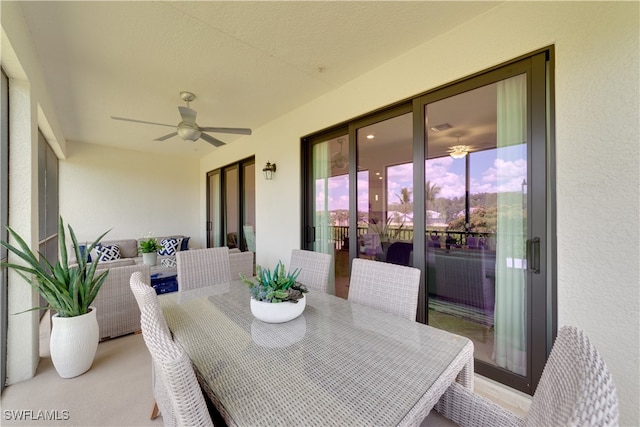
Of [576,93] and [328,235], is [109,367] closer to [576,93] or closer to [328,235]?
[328,235]

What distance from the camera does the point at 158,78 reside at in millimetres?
2814

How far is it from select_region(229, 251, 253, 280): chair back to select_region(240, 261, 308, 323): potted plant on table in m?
2.29

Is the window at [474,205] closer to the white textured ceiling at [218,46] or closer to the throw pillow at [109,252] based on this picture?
the white textured ceiling at [218,46]

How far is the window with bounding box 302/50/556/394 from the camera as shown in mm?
1772

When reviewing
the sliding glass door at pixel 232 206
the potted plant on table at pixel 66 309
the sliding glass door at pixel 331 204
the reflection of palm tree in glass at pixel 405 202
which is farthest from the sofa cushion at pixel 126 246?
the reflection of palm tree in glass at pixel 405 202

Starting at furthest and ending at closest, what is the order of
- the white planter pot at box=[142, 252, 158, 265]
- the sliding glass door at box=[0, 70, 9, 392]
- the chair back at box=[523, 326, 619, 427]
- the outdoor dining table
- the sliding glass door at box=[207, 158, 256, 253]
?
the sliding glass door at box=[207, 158, 256, 253] < the white planter pot at box=[142, 252, 158, 265] < the sliding glass door at box=[0, 70, 9, 392] < the outdoor dining table < the chair back at box=[523, 326, 619, 427]

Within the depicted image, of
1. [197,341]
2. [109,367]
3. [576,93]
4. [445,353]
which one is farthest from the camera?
[109,367]

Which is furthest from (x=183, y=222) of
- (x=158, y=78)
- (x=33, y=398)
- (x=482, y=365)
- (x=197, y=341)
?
(x=482, y=365)

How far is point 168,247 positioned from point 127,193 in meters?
1.68

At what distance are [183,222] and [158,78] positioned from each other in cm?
461

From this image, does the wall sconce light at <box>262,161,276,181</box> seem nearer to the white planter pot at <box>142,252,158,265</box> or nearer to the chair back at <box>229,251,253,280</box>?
the chair back at <box>229,251,253,280</box>
